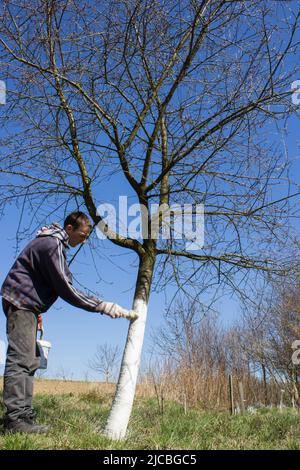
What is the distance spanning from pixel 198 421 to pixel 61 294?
252 cm

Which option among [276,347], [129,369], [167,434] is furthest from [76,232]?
[276,347]

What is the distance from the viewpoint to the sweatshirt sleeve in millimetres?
3959

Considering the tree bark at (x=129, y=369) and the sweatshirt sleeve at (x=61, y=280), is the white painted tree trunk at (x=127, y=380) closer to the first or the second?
the tree bark at (x=129, y=369)

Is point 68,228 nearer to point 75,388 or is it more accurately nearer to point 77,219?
point 77,219

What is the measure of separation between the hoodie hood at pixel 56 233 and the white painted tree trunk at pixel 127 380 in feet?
3.10

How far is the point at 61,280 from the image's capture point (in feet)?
13.0

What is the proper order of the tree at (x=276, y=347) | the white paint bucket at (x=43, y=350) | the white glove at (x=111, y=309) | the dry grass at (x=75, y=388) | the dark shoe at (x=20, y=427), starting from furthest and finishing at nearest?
1. the tree at (x=276, y=347)
2. the dry grass at (x=75, y=388)
3. the white paint bucket at (x=43, y=350)
4. the white glove at (x=111, y=309)
5. the dark shoe at (x=20, y=427)

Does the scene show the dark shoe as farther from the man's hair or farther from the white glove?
the man's hair

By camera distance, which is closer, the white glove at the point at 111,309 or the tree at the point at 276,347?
the white glove at the point at 111,309

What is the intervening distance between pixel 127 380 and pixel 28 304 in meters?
1.16

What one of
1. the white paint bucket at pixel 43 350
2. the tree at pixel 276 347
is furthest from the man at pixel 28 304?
the tree at pixel 276 347

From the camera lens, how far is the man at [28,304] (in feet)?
12.9

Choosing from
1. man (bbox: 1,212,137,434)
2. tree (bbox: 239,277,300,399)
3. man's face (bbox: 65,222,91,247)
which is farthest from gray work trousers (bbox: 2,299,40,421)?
tree (bbox: 239,277,300,399)
